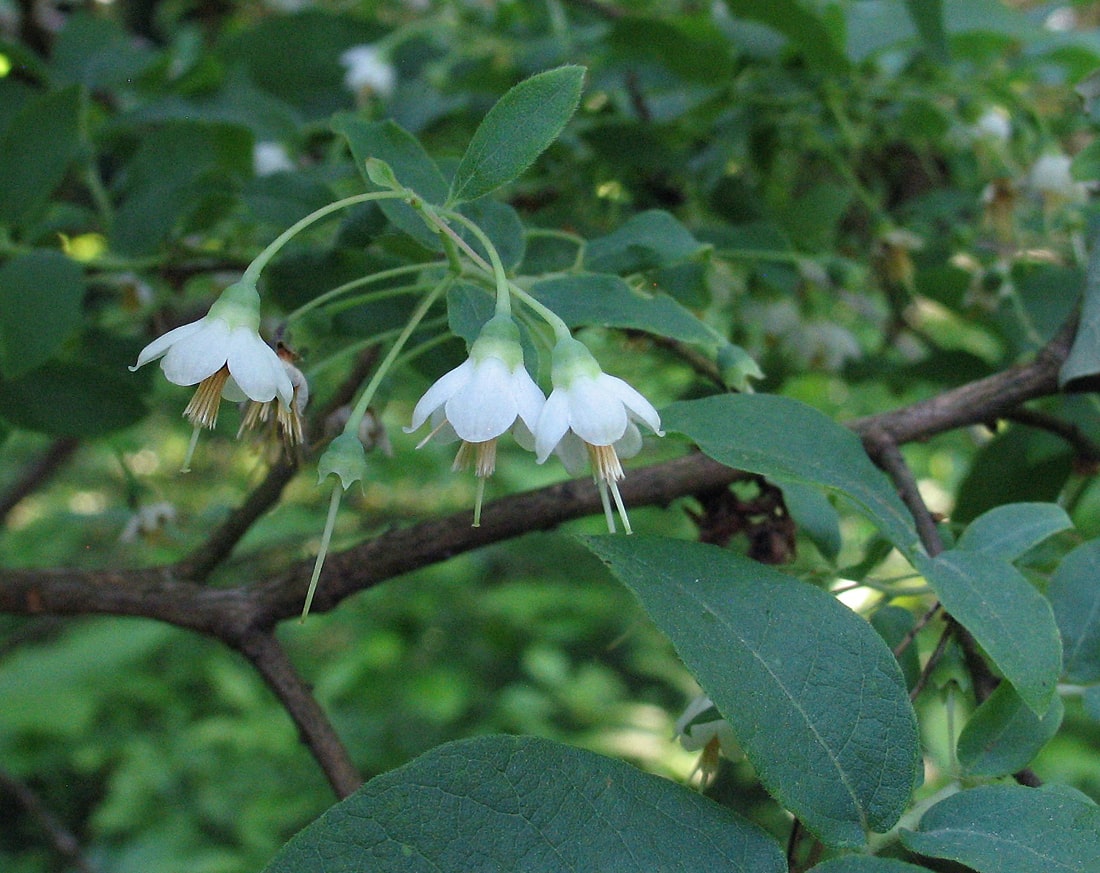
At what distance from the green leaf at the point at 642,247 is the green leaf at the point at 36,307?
393 millimetres

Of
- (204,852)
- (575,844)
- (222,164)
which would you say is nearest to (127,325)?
(222,164)

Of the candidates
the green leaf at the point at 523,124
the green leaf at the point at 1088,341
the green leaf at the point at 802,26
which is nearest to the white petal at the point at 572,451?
the green leaf at the point at 523,124

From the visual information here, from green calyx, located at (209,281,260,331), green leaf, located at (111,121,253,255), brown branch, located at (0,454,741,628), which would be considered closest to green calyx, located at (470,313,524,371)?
green calyx, located at (209,281,260,331)

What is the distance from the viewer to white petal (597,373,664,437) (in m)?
0.47

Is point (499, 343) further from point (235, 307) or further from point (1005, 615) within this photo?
point (1005, 615)

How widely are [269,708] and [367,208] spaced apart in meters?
1.80

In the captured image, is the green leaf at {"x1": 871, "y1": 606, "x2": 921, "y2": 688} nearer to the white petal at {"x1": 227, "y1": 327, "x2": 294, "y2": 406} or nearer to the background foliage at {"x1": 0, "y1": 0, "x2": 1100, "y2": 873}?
the background foliage at {"x1": 0, "y1": 0, "x2": 1100, "y2": 873}

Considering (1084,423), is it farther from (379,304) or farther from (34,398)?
(34,398)

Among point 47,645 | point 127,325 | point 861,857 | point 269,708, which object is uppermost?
point 861,857

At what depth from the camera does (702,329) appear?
0.57 metres

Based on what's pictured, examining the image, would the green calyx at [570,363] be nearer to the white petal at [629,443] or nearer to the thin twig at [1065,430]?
the white petal at [629,443]

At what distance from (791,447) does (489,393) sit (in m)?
0.16

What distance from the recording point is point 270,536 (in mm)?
1943

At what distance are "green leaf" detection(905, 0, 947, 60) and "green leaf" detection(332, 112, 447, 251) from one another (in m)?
0.55
